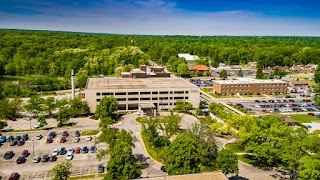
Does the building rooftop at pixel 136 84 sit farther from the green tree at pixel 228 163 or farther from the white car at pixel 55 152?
the green tree at pixel 228 163

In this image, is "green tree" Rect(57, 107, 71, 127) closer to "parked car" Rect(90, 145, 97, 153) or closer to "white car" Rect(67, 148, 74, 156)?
"white car" Rect(67, 148, 74, 156)

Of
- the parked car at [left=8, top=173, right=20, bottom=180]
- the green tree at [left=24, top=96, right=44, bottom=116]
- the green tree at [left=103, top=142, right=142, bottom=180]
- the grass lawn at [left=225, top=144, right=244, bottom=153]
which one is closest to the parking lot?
the parked car at [left=8, top=173, right=20, bottom=180]

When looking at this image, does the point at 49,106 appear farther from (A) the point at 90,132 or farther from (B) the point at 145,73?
(B) the point at 145,73

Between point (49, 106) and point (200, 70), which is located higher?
point (200, 70)

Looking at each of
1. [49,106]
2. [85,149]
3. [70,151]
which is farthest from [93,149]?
[49,106]

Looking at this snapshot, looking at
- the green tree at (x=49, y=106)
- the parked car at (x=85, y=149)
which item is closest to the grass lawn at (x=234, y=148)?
the parked car at (x=85, y=149)

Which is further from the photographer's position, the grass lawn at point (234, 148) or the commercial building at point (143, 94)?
the commercial building at point (143, 94)

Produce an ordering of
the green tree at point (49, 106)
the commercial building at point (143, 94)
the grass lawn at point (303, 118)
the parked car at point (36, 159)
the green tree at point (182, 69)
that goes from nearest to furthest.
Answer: the parked car at point (36, 159) → the green tree at point (49, 106) → the grass lawn at point (303, 118) → the commercial building at point (143, 94) → the green tree at point (182, 69)

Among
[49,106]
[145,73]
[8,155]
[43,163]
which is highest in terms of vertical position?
[145,73]
